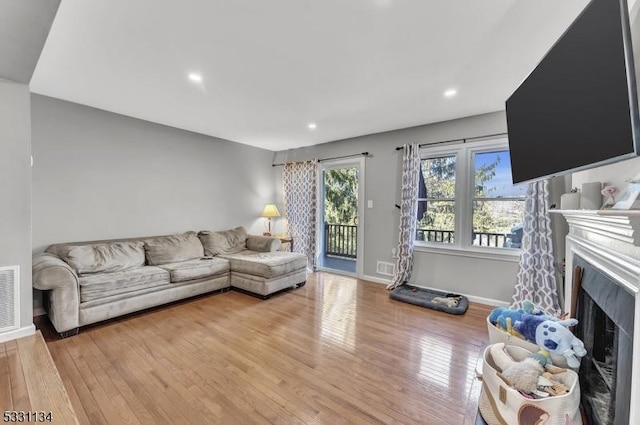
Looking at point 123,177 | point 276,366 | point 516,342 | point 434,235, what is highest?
point 123,177

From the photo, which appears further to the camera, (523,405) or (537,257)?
(537,257)

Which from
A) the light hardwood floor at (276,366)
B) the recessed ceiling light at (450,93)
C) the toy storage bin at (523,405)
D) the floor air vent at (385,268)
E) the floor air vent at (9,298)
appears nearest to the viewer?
the toy storage bin at (523,405)

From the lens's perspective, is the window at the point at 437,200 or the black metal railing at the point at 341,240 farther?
the black metal railing at the point at 341,240

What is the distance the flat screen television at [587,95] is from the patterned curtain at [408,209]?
2217 millimetres

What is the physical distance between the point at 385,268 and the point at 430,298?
92cm

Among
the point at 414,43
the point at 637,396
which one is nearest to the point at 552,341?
the point at 637,396

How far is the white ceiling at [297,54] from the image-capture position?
5.37ft

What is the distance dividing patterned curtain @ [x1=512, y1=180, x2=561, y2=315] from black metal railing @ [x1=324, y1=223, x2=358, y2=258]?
3067mm

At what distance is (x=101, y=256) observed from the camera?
9.95ft

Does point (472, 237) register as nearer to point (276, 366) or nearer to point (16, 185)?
point (276, 366)

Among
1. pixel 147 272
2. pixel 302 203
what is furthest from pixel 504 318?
pixel 302 203

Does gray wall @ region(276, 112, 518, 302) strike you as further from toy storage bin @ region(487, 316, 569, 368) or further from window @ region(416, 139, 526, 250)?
toy storage bin @ region(487, 316, 569, 368)

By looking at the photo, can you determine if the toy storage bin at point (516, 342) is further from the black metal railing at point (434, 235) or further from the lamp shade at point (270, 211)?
the lamp shade at point (270, 211)

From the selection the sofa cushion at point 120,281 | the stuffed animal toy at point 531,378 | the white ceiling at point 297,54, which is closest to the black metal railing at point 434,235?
the white ceiling at point 297,54
